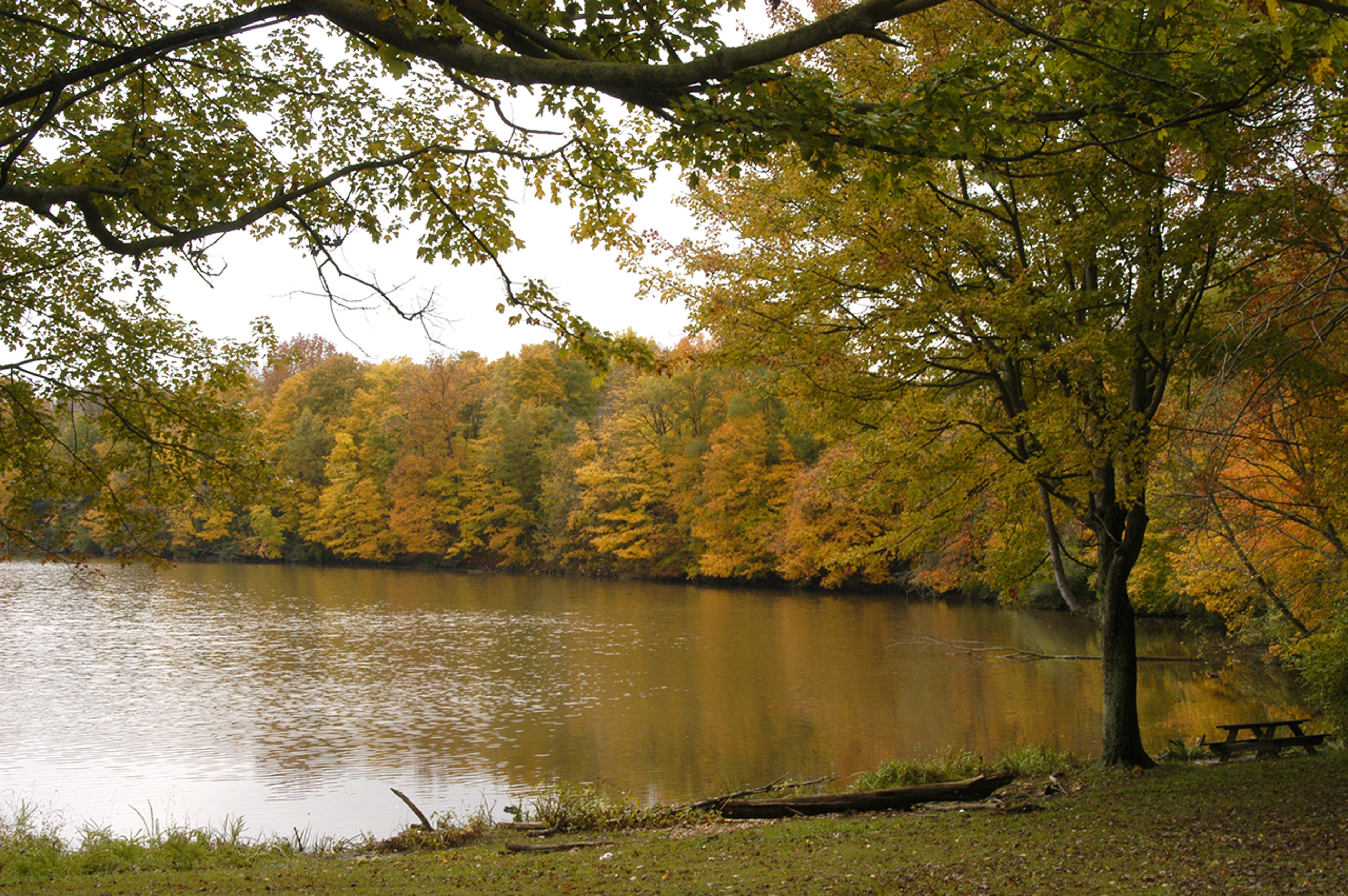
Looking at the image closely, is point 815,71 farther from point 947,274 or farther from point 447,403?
point 447,403

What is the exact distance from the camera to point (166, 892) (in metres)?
5.95

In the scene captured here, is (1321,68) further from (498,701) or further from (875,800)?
(498,701)

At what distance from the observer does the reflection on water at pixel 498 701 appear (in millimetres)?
11414

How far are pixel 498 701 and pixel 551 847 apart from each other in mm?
9084

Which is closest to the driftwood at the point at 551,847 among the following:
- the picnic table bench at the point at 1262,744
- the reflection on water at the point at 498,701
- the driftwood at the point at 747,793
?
the driftwood at the point at 747,793

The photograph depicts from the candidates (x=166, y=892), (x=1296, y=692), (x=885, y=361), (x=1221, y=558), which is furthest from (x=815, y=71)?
(x=1296, y=692)

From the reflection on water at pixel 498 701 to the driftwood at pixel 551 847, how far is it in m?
2.71

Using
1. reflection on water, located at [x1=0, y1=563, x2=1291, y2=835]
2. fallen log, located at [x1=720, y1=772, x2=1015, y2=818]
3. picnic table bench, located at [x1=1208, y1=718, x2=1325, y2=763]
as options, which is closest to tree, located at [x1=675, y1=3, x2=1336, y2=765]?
picnic table bench, located at [x1=1208, y1=718, x2=1325, y2=763]

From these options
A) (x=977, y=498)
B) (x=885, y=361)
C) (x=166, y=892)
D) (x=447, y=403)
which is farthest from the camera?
(x=447, y=403)

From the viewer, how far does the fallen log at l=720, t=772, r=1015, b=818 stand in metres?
8.42

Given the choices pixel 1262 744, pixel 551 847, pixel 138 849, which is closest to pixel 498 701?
pixel 138 849

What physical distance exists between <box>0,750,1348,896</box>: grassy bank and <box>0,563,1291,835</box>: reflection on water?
2.76 meters

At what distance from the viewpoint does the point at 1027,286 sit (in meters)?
8.50

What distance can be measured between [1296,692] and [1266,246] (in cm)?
1128
